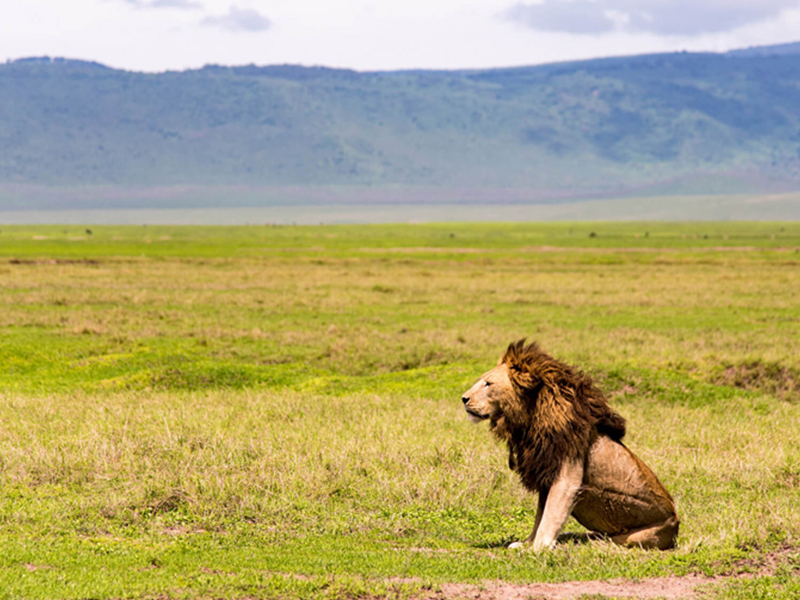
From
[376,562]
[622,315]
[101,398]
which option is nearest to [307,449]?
[376,562]

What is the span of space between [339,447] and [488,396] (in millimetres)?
4376

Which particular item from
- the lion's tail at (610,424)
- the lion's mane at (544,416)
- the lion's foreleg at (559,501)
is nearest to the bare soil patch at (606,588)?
the lion's foreleg at (559,501)

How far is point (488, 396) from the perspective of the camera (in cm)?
864

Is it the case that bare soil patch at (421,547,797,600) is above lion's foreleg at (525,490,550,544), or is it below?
below

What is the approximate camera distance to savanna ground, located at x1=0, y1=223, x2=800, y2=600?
8164mm

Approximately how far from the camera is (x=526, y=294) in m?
42.0

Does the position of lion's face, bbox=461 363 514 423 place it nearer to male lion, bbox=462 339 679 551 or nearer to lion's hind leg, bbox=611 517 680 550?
male lion, bbox=462 339 679 551

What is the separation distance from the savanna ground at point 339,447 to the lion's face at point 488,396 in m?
1.30

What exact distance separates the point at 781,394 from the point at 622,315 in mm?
14125

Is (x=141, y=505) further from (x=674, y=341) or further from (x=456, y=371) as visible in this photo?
(x=674, y=341)

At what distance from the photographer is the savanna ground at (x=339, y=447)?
8.16 m

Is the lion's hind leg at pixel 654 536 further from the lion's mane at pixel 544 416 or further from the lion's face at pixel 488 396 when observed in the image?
the lion's face at pixel 488 396

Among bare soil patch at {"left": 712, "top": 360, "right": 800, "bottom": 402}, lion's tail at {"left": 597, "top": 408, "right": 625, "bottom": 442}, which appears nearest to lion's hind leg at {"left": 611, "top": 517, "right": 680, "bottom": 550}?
lion's tail at {"left": 597, "top": 408, "right": 625, "bottom": 442}

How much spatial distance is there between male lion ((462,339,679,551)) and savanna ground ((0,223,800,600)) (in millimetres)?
352
